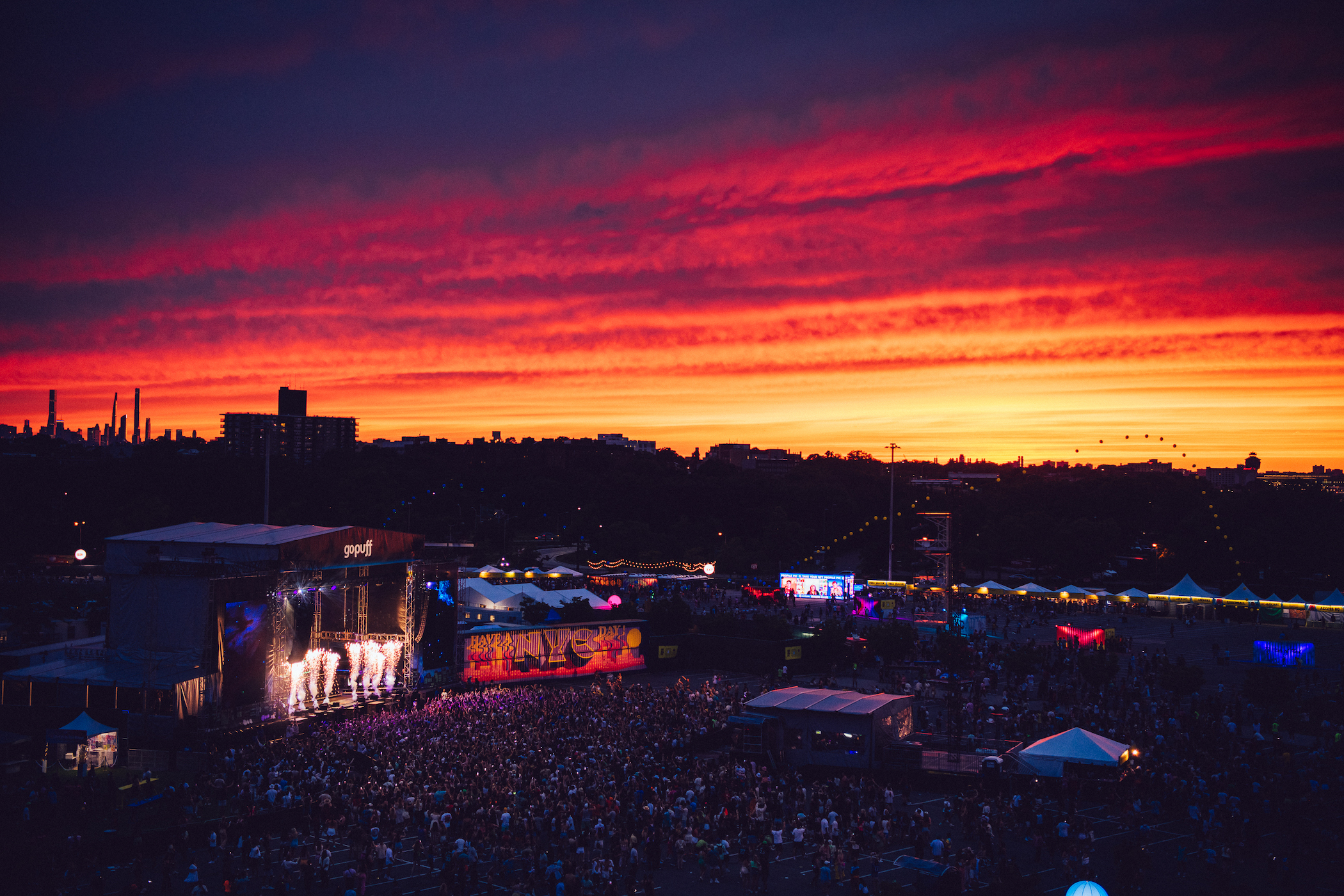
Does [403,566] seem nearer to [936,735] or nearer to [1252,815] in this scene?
[936,735]

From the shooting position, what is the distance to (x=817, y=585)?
211 ft

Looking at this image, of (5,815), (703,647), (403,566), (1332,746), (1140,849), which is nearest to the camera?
(1140,849)

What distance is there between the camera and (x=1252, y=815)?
21719 millimetres

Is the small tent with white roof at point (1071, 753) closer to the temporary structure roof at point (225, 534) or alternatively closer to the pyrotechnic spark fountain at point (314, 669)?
the pyrotechnic spark fountain at point (314, 669)

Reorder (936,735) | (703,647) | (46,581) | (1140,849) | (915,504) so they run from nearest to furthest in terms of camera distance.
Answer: (1140,849)
(936,735)
(703,647)
(46,581)
(915,504)

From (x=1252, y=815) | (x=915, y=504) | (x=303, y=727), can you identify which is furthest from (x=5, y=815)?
(x=915, y=504)

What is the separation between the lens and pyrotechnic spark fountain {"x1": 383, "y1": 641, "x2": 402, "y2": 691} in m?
36.6

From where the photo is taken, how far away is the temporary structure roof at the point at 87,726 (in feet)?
82.4

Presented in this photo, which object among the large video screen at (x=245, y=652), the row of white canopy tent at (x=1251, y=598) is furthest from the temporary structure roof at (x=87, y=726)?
the row of white canopy tent at (x=1251, y=598)

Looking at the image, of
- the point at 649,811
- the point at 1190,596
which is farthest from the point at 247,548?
the point at 1190,596

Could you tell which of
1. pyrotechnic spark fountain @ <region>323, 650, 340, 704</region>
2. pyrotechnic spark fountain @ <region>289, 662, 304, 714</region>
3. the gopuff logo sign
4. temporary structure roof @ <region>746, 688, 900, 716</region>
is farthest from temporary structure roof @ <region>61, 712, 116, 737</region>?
temporary structure roof @ <region>746, 688, 900, 716</region>

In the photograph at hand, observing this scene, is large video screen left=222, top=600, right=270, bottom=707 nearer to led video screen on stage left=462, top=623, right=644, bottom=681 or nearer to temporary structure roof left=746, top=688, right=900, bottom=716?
led video screen on stage left=462, top=623, right=644, bottom=681

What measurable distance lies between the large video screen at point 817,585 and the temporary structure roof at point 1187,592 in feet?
61.2

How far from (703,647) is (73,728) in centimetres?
2563
